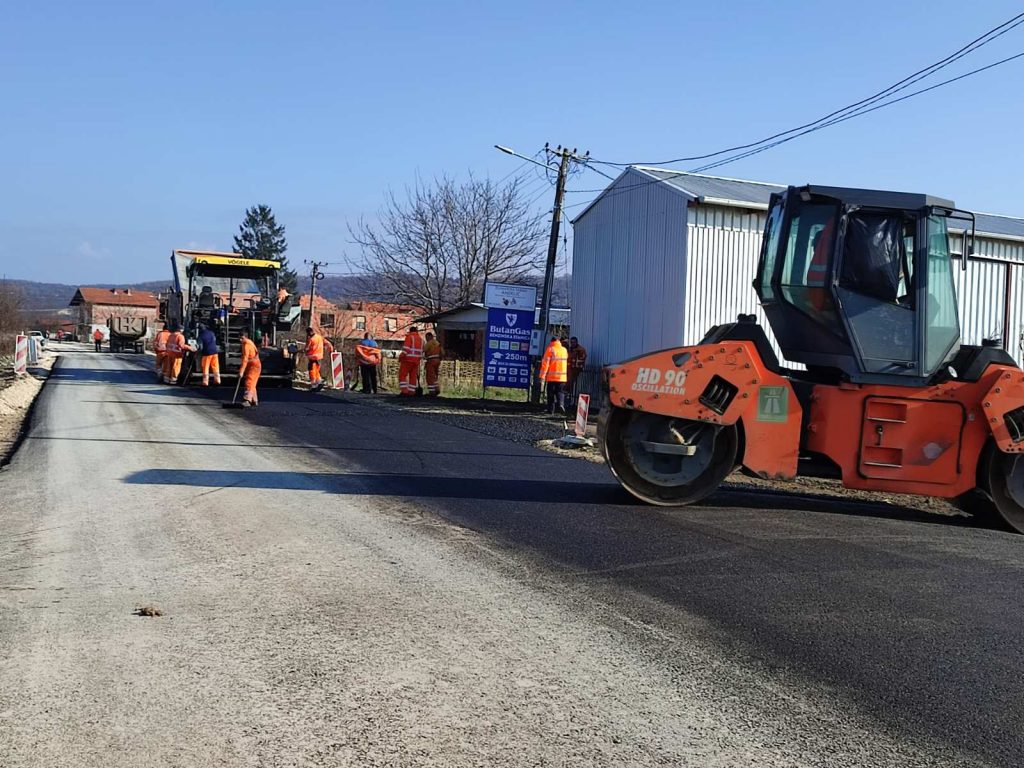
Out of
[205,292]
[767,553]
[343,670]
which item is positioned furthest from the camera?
[205,292]

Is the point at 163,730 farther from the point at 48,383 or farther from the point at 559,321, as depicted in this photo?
the point at 559,321

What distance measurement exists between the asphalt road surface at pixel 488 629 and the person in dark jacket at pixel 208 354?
12.5m

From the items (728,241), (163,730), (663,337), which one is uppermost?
(728,241)

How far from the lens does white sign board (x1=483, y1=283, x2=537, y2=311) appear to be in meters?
21.3

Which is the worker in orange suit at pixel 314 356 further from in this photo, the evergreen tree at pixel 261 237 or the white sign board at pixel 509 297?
the evergreen tree at pixel 261 237

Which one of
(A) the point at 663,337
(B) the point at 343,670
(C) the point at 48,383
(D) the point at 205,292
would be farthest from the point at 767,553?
(C) the point at 48,383

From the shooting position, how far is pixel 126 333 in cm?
6041

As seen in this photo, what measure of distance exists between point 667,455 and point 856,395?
5.67ft

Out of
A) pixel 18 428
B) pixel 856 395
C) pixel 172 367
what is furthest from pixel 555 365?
pixel 856 395

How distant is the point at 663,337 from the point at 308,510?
13463mm

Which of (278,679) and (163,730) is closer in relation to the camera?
(163,730)

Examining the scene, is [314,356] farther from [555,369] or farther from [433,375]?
[555,369]

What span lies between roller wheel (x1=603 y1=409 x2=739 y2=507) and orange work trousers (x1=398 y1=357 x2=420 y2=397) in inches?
545

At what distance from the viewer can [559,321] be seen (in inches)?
1673
